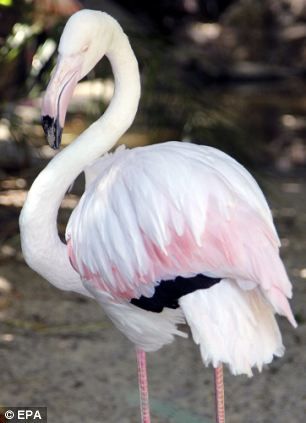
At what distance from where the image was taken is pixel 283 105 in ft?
36.5

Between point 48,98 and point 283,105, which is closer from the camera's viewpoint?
point 48,98

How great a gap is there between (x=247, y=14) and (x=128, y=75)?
10387 mm

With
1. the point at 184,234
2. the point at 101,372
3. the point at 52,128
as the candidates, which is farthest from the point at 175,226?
the point at 101,372

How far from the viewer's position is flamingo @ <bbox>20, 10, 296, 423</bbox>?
8.86 ft

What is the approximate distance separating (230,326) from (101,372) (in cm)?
163

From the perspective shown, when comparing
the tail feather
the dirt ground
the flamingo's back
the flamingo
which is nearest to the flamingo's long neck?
the flamingo

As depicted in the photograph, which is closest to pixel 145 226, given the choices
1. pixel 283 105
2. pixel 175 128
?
pixel 175 128

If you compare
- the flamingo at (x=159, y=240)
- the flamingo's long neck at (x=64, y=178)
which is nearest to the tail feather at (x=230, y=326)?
the flamingo at (x=159, y=240)

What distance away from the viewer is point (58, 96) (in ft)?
9.64

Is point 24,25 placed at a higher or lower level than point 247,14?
higher

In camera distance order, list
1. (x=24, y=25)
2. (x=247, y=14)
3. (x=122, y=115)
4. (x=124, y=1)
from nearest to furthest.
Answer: (x=122, y=115)
(x=24, y=25)
(x=124, y=1)
(x=247, y=14)

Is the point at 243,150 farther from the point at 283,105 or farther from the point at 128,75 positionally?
→ the point at 283,105

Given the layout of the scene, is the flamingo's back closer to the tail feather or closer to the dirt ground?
the tail feather

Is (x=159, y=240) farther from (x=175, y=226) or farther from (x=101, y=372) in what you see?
(x=101, y=372)
